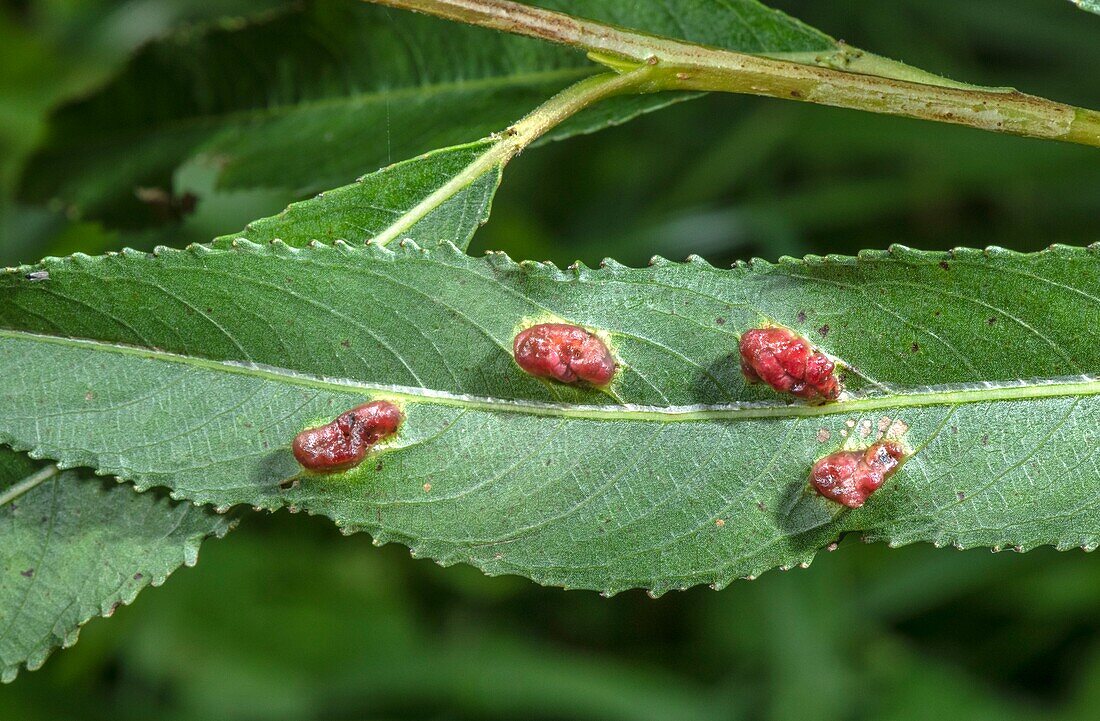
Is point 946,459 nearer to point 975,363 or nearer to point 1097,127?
point 975,363

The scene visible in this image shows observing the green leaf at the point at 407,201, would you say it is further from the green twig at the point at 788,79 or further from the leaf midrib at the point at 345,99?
the leaf midrib at the point at 345,99

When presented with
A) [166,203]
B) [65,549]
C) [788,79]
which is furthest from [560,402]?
[166,203]

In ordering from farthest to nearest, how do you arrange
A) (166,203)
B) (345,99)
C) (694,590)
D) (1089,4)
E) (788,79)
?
(694,590)
(166,203)
(345,99)
(788,79)
(1089,4)

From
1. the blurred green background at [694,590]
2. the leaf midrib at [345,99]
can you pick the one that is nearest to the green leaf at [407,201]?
the leaf midrib at [345,99]

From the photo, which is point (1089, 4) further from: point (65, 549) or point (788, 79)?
point (65, 549)

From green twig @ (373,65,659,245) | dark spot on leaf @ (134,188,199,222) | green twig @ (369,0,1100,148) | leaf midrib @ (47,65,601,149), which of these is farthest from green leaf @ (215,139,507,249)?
dark spot on leaf @ (134,188,199,222)

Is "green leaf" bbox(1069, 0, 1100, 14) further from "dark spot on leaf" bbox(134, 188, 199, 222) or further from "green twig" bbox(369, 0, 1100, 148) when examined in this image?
"dark spot on leaf" bbox(134, 188, 199, 222)
